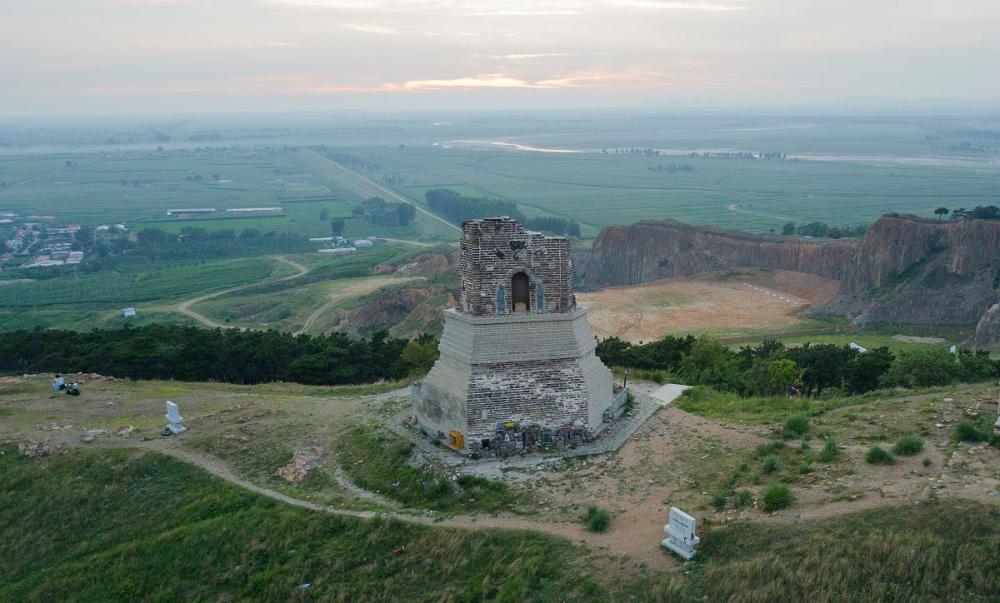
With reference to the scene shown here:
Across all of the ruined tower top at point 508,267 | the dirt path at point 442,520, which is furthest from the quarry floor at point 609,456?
the ruined tower top at point 508,267

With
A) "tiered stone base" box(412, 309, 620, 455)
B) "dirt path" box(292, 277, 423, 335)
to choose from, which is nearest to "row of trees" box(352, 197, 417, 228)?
"dirt path" box(292, 277, 423, 335)

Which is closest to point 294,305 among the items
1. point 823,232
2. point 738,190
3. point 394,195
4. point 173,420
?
point 173,420

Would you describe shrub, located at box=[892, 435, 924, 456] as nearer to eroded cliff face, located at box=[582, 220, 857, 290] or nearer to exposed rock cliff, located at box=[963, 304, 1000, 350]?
exposed rock cliff, located at box=[963, 304, 1000, 350]

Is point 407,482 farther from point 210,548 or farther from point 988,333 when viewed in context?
point 988,333

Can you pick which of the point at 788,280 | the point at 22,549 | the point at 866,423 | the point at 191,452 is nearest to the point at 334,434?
the point at 191,452

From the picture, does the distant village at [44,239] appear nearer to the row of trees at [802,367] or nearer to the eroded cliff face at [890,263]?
the eroded cliff face at [890,263]

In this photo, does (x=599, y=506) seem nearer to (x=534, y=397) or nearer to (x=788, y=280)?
(x=534, y=397)
